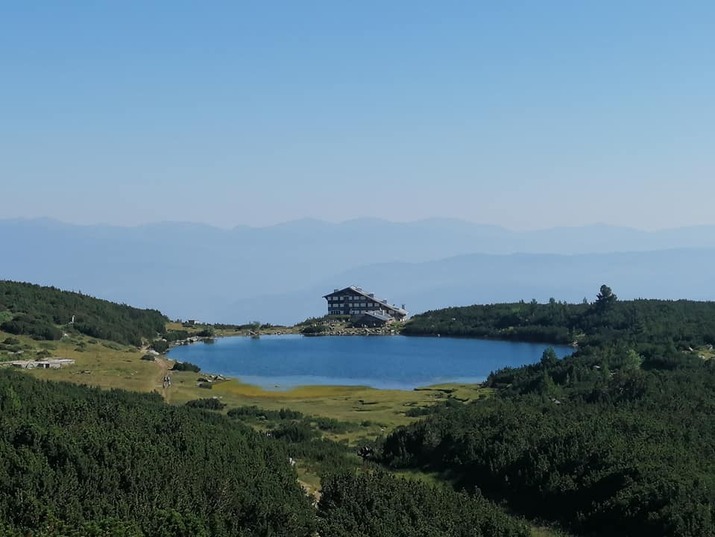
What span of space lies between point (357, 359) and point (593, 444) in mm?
37253

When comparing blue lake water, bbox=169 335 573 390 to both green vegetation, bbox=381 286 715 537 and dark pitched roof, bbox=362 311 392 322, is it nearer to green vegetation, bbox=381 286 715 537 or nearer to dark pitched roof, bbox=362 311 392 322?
dark pitched roof, bbox=362 311 392 322

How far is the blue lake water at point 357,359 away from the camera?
5366cm

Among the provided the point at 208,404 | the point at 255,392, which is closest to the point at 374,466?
the point at 208,404

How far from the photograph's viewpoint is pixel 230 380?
168ft

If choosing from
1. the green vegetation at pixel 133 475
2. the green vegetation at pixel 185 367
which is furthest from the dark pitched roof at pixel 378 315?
the green vegetation at pixel 133 475

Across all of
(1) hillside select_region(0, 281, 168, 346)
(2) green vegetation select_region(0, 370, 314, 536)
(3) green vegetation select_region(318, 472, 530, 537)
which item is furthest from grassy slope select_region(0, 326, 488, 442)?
(3) green vegetation select_region(318, 472, 530, 537)

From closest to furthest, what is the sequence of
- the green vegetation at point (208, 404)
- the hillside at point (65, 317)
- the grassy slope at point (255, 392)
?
the green vegetation at point (208, 404) → the grassy slope at point (255, 392) → the hillside at point (65, 317)

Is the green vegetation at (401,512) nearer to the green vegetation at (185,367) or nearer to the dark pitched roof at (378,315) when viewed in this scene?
the green vegetation at (185,367)

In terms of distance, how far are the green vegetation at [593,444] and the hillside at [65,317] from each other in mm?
31362

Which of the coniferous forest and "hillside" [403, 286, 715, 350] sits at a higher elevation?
"hillside" [403, 286, 715, 350]

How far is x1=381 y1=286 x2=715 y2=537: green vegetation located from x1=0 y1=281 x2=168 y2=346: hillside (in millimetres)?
31362

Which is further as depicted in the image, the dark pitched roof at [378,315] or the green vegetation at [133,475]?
the dark pitched roof at [378,315]

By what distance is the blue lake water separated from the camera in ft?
176

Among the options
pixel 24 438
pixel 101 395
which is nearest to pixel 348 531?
pixel 24 438
